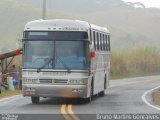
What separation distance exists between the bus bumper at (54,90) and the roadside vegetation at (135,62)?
118 feet

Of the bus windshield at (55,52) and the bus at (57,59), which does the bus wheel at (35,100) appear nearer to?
the bus at (57,59)

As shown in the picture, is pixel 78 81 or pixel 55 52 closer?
pixel 78 81

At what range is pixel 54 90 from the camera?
2598 cm

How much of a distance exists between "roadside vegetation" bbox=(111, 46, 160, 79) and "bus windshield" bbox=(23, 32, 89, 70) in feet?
117

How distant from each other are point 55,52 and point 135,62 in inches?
1746

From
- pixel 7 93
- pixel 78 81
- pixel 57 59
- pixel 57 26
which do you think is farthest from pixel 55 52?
pixel 7 93

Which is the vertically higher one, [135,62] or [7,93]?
[7,93]

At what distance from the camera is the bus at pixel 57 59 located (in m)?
26.1

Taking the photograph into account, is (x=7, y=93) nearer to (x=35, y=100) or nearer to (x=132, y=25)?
(x=35, y=100)

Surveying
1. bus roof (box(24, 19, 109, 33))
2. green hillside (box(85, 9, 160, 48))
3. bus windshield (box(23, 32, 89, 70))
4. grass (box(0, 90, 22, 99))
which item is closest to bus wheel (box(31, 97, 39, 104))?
bus windshield (box(23, 32, 89, 70))

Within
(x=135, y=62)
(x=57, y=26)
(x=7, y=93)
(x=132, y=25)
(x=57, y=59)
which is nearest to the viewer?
(x=57, y=59)

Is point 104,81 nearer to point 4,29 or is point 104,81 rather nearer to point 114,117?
point 114,117

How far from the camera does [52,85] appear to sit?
2603 centimetres

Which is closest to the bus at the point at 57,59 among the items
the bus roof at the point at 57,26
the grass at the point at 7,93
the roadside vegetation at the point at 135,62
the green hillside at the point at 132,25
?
the bus roof at the point at 57,26
